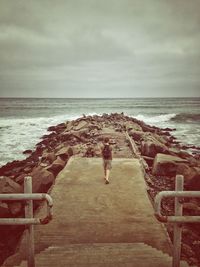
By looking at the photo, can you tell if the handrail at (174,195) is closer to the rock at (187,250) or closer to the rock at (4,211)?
the rock at (187,250)

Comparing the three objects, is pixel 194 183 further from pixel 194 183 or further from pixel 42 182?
pixel 42 182

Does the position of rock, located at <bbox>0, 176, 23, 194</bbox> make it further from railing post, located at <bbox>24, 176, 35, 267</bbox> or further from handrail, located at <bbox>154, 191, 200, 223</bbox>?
handrail, located at <bbox>154, 191, 200, 223</bbox>

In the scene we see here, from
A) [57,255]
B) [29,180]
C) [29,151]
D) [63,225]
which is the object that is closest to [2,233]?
[63,225]

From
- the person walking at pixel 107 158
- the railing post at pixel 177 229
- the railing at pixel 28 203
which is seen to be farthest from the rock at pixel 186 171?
the railing at pixel 28 203

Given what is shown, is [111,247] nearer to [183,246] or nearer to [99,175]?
[183,246]

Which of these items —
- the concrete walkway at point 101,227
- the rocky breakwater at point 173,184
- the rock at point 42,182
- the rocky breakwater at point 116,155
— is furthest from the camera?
the rock at point 42,182

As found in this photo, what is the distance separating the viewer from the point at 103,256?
4.42 m

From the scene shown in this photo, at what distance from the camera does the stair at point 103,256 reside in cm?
418

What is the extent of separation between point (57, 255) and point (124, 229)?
1608 millimetres

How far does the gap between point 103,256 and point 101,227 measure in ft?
4.41

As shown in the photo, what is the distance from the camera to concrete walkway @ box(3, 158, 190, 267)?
4406 millimetres

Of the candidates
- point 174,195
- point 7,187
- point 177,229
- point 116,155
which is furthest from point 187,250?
point 116,155

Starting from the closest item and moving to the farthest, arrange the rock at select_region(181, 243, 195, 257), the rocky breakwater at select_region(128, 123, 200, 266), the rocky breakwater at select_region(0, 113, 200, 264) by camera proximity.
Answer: the rock at select_region(181, 243, 195, 257) → the rocky breakwater at select_region(128, 123, 200, 266) → the rocky breakwater at select_region(0, 113, 200, 264)

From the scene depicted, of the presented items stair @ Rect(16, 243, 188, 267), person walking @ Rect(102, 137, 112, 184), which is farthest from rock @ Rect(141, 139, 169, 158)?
stair @ Rect(16, 243, 188, 267)
